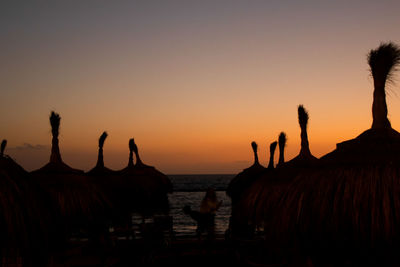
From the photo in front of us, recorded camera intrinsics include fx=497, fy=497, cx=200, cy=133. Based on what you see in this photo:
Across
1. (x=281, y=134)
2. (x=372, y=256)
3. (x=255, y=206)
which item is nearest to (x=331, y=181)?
(x=372, y=256)

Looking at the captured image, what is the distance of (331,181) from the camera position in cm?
664

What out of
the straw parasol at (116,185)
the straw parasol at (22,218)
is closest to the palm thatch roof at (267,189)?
the straw parasol at (116,185)

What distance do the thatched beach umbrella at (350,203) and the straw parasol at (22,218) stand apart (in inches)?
125

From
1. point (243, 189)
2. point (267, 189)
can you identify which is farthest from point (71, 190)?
point (243, 189)

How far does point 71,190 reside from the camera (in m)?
13.0

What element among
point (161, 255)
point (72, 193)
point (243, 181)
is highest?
point (72, 193)

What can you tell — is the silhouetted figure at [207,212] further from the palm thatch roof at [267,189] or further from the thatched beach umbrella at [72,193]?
the thatched beach umbrella at [72,193]

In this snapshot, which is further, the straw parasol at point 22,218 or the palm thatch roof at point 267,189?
the palm thatch roof at point 267,189

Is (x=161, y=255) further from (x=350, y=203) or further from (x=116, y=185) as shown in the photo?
(x=350, y=203)

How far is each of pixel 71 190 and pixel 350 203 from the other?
338 inches

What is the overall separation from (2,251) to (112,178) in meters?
15.0

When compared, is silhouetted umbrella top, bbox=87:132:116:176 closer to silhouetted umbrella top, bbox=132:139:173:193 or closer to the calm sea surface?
silhouetted umbrella top, bbox=132:139:173:193

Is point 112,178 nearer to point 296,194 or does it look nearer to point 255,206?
point 255,206

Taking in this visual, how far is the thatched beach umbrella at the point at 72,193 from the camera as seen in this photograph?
12.6 metres
